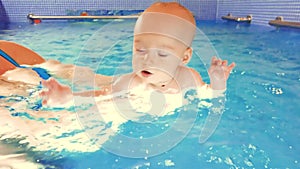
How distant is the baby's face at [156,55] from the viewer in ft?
4.88

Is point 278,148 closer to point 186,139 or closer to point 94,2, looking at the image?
point 186,139

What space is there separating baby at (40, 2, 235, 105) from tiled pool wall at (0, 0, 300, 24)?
605 cm

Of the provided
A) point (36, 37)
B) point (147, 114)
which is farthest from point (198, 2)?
point (147, 114)

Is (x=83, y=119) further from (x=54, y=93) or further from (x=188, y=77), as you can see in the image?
(x=188, y=77)

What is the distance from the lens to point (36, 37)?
541 centimetres

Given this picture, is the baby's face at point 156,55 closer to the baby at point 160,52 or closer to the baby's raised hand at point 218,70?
the baby at point 160,52

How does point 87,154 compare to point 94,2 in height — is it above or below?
below

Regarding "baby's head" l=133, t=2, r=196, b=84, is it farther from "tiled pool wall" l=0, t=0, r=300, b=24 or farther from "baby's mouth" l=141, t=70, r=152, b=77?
"tiled pool wall" l=0, t=0, r=300, b=24

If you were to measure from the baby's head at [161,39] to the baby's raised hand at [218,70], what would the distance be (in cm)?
23

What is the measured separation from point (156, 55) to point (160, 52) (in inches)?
1.0

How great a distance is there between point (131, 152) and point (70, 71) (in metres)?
1.58

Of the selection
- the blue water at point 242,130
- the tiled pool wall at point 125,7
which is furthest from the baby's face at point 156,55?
the tiled pool wall at point 125,7

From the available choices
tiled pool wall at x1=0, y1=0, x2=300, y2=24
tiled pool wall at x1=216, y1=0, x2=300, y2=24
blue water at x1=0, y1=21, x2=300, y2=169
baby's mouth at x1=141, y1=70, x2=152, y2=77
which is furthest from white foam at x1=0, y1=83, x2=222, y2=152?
tiled pool wall at x1=0, y1=0, x2=300, y2=24

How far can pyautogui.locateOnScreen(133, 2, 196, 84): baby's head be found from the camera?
4.89 feet
